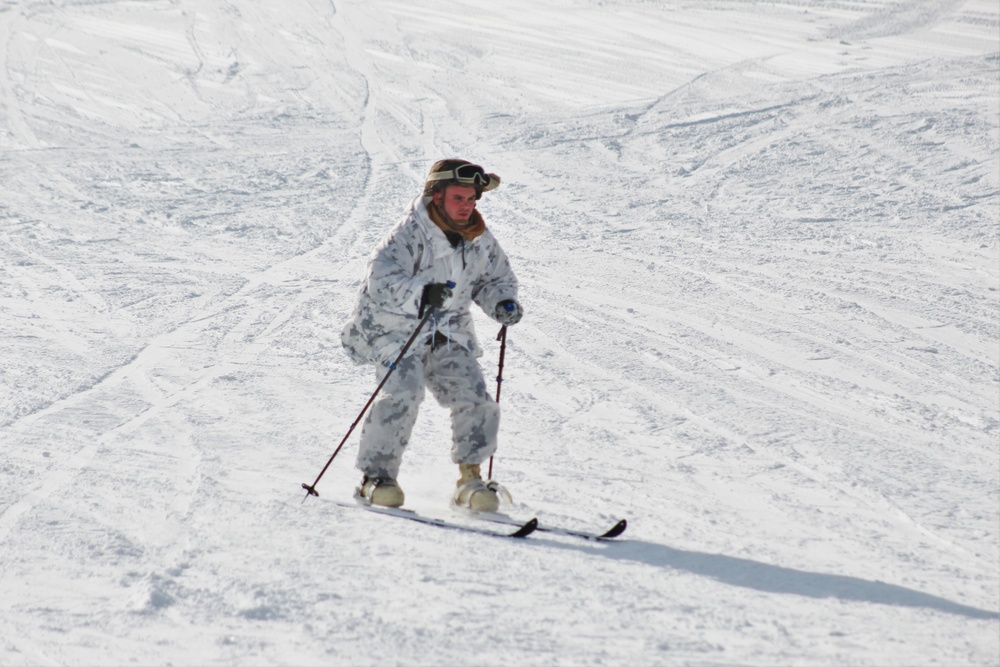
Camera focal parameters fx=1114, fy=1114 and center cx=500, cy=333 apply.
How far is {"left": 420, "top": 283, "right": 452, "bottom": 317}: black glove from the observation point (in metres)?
4.31

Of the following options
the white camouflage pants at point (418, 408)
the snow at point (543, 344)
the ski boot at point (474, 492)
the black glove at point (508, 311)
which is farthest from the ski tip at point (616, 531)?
the black glove at point (508, 311)

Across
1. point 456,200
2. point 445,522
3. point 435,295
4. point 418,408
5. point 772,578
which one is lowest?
point 445,522

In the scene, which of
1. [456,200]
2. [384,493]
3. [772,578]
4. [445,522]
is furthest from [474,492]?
[772,578]

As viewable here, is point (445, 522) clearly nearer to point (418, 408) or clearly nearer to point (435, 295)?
point (418, 408)

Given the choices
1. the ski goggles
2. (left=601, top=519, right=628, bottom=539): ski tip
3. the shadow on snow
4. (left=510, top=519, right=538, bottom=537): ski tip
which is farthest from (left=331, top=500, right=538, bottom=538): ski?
the ski goggles

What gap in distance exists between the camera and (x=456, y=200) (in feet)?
14.9

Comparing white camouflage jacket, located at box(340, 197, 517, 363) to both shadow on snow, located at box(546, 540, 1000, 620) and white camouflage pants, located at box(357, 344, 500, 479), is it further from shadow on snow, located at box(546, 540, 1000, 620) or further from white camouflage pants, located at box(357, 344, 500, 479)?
shadow on snow, located at box(546, 540, 1000, 620)

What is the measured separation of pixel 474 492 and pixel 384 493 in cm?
37

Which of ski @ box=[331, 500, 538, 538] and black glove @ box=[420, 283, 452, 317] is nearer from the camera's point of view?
ski @ box=[331, 500, 538, 538]

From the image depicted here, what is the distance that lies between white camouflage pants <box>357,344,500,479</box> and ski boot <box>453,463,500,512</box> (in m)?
0.05

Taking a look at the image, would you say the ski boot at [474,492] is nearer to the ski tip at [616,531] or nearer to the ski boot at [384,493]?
the ski boot at [384,493]

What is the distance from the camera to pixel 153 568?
146 inches

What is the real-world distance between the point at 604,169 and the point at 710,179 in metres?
1.18

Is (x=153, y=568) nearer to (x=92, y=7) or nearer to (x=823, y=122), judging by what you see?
(x=823, y=122)
